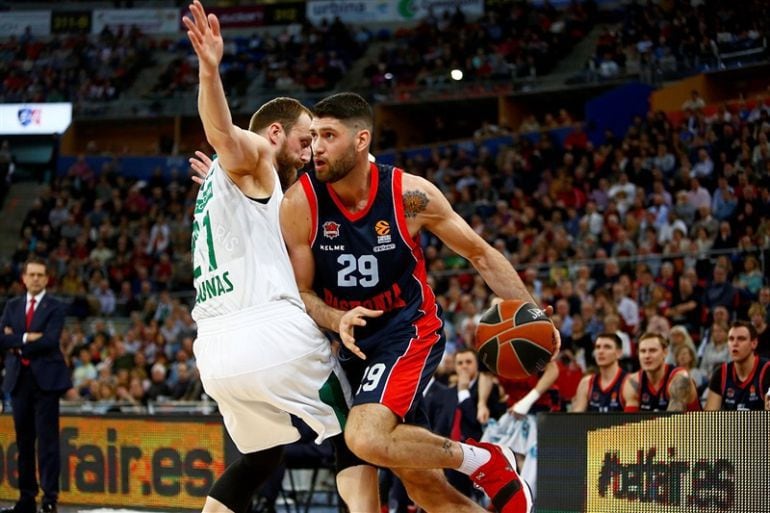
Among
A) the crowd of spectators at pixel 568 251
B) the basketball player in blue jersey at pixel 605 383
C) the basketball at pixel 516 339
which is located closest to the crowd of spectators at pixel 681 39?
the crowd of spectators at pixel 568 251

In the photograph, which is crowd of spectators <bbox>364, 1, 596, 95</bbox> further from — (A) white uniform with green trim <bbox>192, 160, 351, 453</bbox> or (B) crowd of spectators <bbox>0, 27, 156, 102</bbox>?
(A) white uniform with green trim <bbox>192, 160, 351, 453</bbox>

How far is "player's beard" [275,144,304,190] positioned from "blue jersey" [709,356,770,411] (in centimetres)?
407

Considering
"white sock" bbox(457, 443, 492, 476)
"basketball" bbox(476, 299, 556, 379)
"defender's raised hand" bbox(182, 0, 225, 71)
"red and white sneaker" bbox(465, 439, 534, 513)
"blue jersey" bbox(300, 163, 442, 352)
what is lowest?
"red and white sneaker" bbox(465, 439, 534, 513)

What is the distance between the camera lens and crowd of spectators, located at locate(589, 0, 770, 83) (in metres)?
18.7

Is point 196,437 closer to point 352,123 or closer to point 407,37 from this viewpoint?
point 352,123

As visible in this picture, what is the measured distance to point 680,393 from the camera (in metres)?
8.02

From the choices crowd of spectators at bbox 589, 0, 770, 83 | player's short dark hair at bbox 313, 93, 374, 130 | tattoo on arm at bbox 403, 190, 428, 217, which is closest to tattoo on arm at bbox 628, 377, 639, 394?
tattoo on arm at bbox 403, 190, 428, 217

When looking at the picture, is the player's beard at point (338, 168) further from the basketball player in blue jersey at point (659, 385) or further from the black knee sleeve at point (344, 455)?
the basketball player in blue jersey at point (659, 385)

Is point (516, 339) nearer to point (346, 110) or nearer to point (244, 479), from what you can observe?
point (346, 110)

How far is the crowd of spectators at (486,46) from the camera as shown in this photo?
24000mm

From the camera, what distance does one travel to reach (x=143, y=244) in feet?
71.9

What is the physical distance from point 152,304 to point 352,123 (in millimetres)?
14012

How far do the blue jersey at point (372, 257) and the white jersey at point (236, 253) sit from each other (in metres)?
0.21

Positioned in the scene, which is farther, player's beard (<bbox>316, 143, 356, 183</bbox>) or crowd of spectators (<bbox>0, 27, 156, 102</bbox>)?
crowd of spectators (<bbox>0, 27, 156, 102</bbox>)
